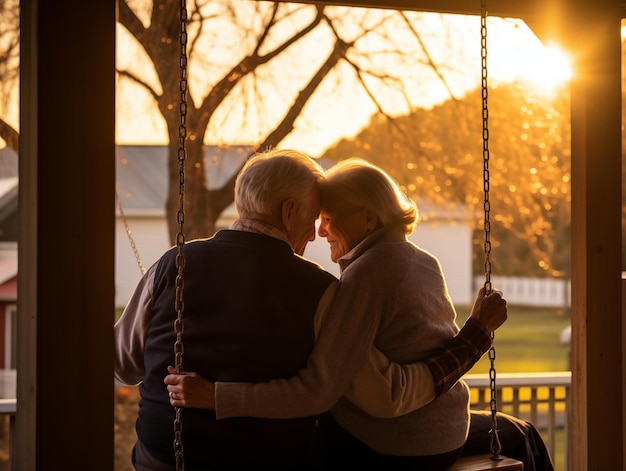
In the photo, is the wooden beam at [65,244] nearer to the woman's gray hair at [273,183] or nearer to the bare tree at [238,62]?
the woman's gray hair at [273,183]

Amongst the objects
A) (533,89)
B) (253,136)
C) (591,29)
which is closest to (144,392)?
(591,29)

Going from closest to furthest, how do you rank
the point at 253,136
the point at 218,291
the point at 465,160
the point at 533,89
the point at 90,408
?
the point at 218,291
the point at 90,408
the point at 253,136
the point at 533,89
the point at 465,160

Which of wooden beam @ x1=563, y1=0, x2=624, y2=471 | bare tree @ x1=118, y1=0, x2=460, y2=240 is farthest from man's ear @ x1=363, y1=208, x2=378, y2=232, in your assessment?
bare tree @ x1=118, y1=0, x2=460, y2=240

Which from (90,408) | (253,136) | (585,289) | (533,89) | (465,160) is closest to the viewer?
(90,408)

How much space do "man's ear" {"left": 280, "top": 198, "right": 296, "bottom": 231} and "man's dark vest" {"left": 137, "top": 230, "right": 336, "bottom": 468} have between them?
8cm

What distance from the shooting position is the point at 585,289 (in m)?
3.14

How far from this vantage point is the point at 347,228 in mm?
2539

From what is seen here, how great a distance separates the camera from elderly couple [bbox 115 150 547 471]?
224 centimetres

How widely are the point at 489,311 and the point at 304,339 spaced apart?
603 mm

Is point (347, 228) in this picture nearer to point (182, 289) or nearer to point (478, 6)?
point (182, 289)

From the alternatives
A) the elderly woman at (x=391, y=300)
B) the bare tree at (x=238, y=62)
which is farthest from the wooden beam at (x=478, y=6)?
the bare tree at (x=238, y=62)

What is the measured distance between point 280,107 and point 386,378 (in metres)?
4.14

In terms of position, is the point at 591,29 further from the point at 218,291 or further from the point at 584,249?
the point at 218,291

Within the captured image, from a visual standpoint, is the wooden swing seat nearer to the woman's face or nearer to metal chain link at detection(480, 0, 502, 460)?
metal chain link at detection(480, 0, 502, 460)
